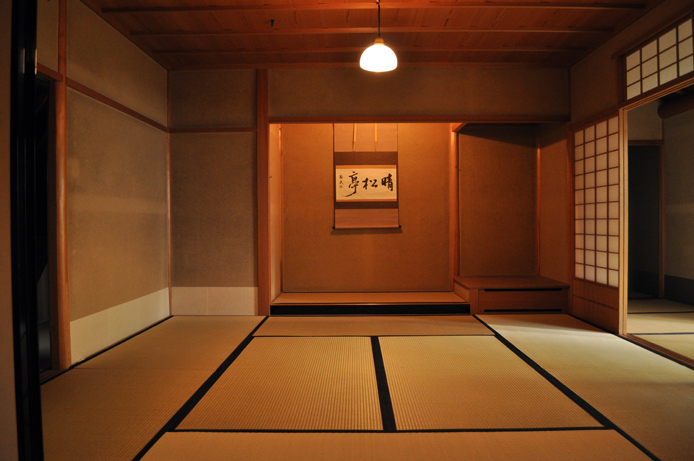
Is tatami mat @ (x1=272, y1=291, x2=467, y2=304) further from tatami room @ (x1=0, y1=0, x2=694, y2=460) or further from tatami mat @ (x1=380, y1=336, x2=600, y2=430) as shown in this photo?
tatami mat @ (x1=380, y1=336, x2=600, y2=430)

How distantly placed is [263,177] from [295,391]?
270 cm

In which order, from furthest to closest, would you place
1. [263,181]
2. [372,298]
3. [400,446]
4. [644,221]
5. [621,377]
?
[644,221], [372,298], [263,181], [621,377], [400,446]

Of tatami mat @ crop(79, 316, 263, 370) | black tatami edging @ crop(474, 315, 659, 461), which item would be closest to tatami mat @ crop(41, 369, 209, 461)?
tatami mat @ crop(79, 316, 263, 370)

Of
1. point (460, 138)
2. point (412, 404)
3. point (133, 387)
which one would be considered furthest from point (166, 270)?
point (460, 138)

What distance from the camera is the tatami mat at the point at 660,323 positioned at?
13.0ft

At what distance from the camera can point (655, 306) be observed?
509 cm

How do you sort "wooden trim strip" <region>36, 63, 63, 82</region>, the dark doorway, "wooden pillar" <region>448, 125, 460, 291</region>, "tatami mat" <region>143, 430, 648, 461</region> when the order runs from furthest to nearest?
the dark doorway → "wooden pillar" <region>448, 125, 460, 291</region> → "wooden trim strip" <region>36, 63, 63, 82</region> → "tatami mat" <region>143, 430, 648, 461</region>

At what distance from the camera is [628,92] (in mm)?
3758

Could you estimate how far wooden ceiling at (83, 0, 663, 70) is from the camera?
3.40 metres

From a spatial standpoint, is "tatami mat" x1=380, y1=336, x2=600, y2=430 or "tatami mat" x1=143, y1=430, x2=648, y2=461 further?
"tatami mat" x1=380, y1=336, x2=600, y2=430

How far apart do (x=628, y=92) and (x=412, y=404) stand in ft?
11.4

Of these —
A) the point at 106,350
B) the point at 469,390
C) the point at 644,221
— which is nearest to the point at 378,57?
the point at 469,390

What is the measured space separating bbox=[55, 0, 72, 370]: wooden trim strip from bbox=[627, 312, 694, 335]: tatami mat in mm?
4874

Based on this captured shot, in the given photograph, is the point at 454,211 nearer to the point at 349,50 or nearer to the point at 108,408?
the point at 349,50
